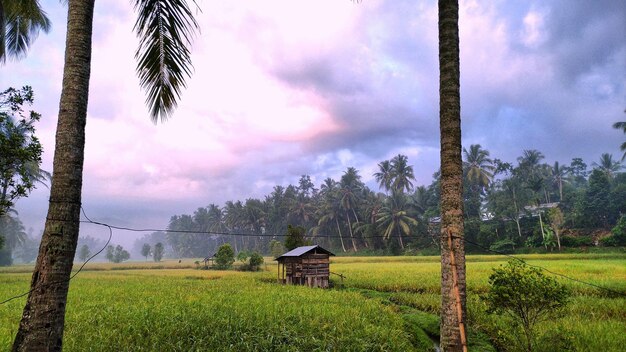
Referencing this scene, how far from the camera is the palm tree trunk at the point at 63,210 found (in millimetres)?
4383

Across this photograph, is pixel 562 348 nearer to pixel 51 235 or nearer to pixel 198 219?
pixel 51 235

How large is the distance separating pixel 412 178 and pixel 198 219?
273ft

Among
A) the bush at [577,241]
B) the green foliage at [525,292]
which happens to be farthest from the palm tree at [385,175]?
the green foliage at [525,292]

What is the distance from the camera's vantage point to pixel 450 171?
7047mm

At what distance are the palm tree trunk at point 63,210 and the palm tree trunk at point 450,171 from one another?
6.12 m

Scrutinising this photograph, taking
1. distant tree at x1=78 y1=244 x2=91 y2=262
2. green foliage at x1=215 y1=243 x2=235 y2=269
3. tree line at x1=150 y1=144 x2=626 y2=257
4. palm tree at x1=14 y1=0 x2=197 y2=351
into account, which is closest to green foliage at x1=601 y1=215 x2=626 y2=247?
tree line at x1=150 y1=144 x2=626 y2=257

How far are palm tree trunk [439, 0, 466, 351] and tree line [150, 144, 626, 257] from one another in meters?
22.7

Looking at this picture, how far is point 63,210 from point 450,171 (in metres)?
6.51

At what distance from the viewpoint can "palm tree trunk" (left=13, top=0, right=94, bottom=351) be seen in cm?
438

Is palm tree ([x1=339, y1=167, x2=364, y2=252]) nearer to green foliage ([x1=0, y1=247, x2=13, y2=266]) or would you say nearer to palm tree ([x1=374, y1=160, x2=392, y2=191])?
palm tree ([x1=374, y1=160, x2=392, y2=191])

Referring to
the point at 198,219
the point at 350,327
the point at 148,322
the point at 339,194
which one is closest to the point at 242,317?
the point at 148,322

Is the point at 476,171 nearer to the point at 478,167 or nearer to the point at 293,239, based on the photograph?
Result: the point at 478,167

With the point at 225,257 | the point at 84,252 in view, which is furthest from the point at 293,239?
the point at 84,252

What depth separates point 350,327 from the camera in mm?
9508
